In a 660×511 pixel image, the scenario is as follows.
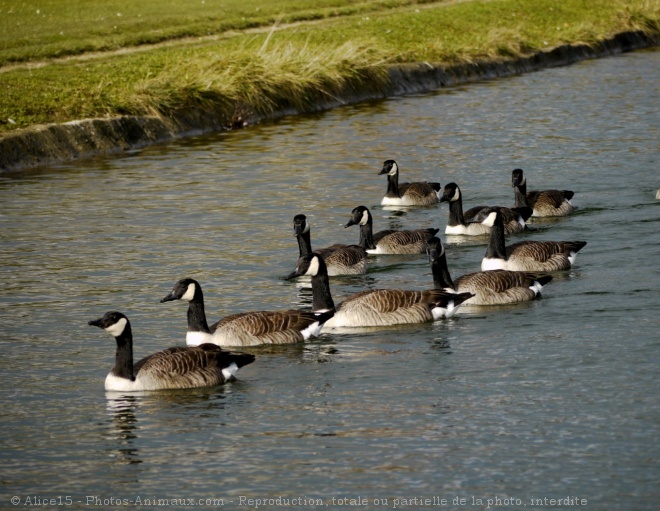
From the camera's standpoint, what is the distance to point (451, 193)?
20750mm

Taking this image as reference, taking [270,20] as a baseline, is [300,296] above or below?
below

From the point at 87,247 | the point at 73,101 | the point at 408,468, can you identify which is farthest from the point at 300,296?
the point at 73,101

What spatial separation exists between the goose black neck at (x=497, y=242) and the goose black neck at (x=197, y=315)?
4.93 m

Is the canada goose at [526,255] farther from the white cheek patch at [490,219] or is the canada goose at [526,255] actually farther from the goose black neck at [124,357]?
the goose black neck at [124,357]

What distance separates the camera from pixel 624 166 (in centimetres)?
2594

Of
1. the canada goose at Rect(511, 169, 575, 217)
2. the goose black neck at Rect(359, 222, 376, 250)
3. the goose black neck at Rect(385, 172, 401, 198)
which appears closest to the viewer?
the goose black neck at Rect(359, 222, 376, 250)

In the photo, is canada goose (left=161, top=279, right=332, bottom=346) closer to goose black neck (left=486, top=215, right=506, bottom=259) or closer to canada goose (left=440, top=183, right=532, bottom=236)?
goose black neck (left=486, top=215, right=506, bottom=259)

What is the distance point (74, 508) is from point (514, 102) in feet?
85.7

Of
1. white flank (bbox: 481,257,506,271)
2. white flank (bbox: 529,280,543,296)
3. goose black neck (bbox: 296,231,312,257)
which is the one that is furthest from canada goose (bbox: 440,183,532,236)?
white flank (bbox: 529,280,543,296)

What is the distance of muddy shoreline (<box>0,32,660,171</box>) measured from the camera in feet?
89.5

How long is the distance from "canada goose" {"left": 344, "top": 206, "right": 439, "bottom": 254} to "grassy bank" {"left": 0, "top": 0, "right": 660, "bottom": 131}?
10.3 meters

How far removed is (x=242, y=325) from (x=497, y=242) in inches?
184

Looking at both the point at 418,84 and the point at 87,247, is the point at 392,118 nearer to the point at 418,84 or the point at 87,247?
the point at 418,84

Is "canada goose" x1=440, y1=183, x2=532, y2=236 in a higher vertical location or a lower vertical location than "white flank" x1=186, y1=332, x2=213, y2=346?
higher
